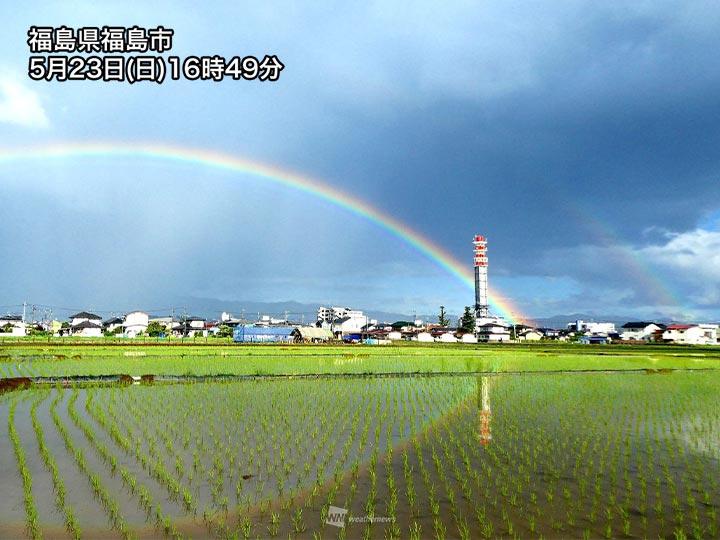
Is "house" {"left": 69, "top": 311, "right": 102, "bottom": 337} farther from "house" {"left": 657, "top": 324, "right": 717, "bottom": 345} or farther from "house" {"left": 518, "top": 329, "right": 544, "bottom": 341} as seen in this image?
"house" {"left": 657, "top": 324, "right": 717, "bottom": 345}

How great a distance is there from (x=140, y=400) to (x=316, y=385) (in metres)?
5.59

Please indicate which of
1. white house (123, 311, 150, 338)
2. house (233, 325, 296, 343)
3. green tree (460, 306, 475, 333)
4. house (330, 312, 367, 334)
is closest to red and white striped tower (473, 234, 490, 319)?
green tree (460, 306, 475, 333)

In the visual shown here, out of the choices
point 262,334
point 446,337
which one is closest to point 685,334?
point 446,337

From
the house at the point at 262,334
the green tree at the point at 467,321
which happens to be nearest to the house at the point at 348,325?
the green tree at the point at 467,321

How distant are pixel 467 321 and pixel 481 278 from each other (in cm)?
1230

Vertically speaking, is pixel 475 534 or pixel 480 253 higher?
pixel 480 253

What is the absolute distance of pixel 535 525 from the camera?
16.5 ft

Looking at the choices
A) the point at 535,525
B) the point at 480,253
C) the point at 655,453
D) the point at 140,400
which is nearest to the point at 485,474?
the point at 535,525

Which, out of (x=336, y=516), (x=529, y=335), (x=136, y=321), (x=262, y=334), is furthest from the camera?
(x=529, y=335)

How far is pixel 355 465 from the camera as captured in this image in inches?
277

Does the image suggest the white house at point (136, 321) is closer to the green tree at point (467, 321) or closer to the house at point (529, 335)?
the green tree at point (467, 321)

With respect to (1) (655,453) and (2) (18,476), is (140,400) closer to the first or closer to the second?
(2) (18,476)

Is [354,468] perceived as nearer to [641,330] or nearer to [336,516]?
[336,516]

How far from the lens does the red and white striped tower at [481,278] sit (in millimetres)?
107838
